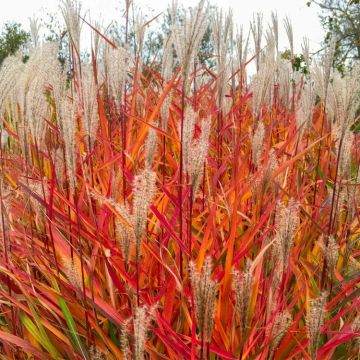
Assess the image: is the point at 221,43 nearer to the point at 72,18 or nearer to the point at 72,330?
the point at 72,18

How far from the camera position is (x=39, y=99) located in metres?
1.20

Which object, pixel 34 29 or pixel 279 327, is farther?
pixel 34 29

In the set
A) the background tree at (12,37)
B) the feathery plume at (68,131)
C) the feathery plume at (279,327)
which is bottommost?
the feathery plume at (279,327)

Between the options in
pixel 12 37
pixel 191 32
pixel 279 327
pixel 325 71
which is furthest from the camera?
pixel 12 37

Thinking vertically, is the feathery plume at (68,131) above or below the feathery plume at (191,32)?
below

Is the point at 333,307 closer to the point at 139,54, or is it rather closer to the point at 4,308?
the point at 4,308

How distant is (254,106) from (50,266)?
30.3 inches

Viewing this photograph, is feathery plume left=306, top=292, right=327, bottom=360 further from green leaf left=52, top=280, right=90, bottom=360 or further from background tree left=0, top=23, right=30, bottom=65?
background tree left=0, top=23, right=30, bottom=65

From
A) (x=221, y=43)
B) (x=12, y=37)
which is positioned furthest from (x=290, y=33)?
(x=12, y=37)

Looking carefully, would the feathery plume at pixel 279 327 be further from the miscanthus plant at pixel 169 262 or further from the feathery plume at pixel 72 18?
the feathery plume at pixel 72 18

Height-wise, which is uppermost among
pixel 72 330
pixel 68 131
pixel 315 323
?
pixel 68 131

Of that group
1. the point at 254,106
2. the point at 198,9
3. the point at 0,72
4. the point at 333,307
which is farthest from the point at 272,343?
the point at 254,106

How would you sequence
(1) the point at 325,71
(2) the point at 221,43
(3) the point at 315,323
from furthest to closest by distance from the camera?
1. (2) the point at 221,43
2. (1) the point at 325,71
3. (3) the point at 315,323

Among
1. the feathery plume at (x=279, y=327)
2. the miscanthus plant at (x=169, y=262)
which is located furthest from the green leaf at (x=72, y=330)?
the feathery plume at (x=279, y=327)
